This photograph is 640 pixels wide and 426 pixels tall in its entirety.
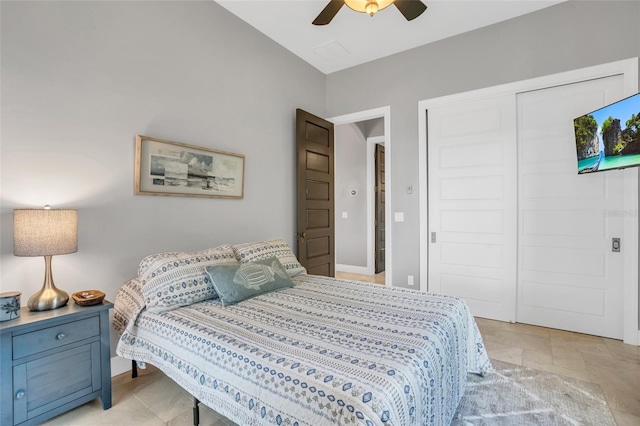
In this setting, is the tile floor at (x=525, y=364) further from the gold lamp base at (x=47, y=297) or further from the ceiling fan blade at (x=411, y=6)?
the ceiling fan blade at (x=411, y=6)

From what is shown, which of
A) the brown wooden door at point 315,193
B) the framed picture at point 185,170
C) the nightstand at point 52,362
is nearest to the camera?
the nightstand at point 52,362

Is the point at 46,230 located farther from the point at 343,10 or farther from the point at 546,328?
the point at 546,328

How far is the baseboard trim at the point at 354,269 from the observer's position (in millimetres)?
5509

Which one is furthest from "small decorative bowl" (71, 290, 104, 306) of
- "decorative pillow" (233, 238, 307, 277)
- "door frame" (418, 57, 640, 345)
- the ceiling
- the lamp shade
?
"door frame" (418, 57, 640, 345)

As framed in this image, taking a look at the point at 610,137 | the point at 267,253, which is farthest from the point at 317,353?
the point at 610,137

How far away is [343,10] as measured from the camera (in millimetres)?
2877

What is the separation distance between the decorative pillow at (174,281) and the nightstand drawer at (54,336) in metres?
0.31

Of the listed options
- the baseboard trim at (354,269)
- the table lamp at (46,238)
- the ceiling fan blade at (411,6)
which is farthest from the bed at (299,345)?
the baseboard trim at (354,269)

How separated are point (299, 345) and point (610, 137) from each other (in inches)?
106

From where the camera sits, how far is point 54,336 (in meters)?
1.61

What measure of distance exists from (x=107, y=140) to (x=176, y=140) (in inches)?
20.1

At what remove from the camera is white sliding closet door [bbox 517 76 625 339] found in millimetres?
2689

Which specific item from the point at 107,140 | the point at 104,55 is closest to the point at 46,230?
the point at 107,140

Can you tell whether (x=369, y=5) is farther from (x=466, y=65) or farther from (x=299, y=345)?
(x=299, y=345)
